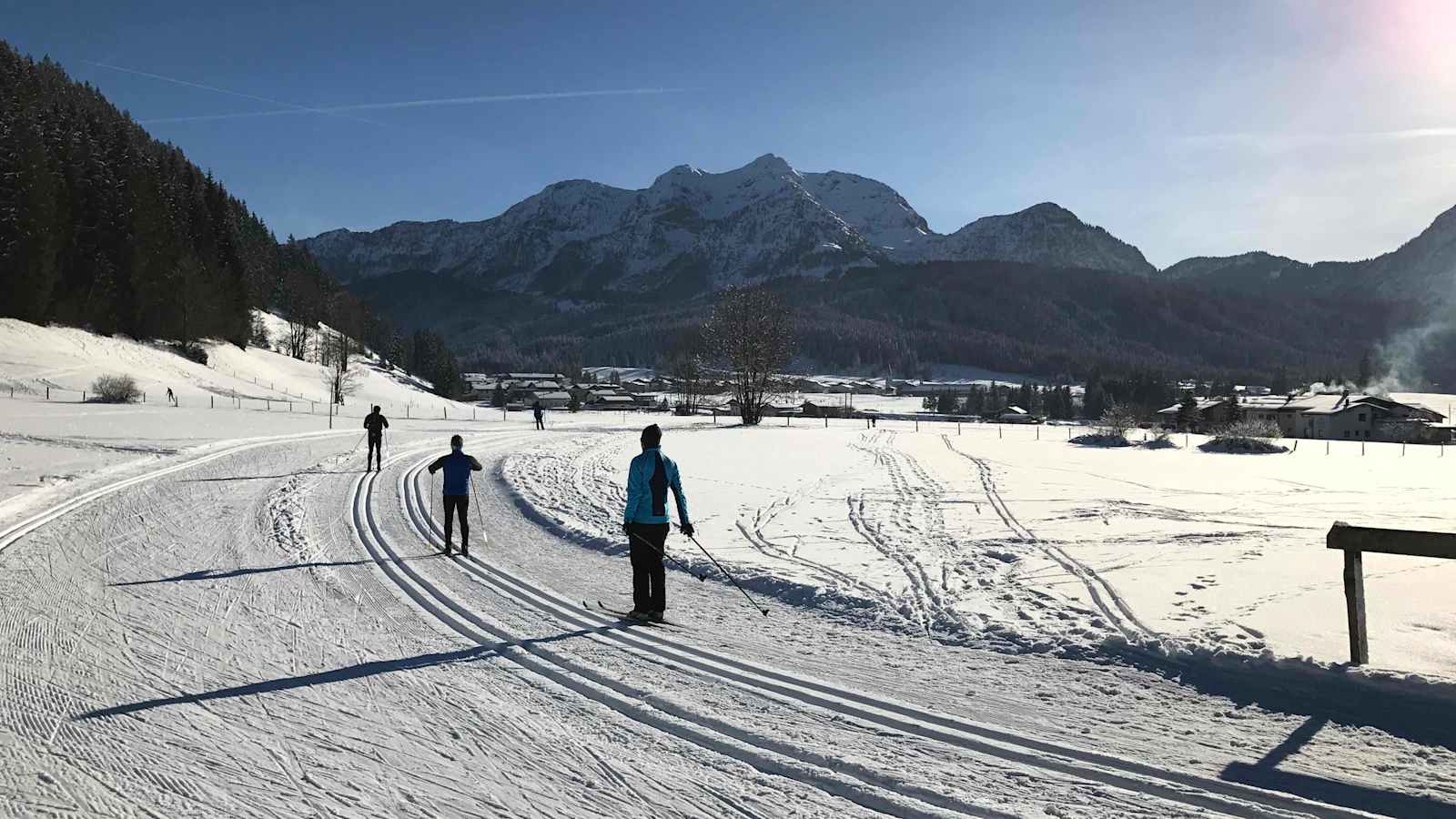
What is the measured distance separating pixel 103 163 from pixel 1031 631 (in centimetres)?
8185

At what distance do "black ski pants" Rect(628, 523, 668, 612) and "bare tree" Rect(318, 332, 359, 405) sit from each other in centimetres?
5733

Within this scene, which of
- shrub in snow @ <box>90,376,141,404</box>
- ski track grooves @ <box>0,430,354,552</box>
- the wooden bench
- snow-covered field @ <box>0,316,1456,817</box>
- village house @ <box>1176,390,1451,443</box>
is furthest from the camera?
village house @ <box>1176,390,1451,443</box>

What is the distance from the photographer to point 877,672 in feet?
20.6

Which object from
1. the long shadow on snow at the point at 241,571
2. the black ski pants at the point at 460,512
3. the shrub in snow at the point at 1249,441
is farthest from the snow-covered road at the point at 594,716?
the shrub in snow at the point at 1249,441

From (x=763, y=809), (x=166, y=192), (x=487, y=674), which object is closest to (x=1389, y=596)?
(x=763, y=809)

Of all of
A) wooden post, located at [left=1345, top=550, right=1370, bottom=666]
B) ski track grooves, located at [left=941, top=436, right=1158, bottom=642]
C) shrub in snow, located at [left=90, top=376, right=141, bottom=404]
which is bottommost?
ski track grooves, located at [left=941, top=436, right=1158, bottom=642]

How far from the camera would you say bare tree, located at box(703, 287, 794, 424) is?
49875 millimetres

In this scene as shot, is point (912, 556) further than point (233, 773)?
Yes

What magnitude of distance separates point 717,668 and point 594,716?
1.26 meters

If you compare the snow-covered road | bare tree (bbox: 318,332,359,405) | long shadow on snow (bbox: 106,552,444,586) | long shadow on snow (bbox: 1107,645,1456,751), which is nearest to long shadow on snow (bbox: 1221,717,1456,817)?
the snow-covered road

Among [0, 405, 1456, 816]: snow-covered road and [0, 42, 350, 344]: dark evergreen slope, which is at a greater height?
[0, 42, 350, 344]: dark evergreen slope

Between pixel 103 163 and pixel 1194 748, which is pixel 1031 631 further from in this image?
pixel 103 163

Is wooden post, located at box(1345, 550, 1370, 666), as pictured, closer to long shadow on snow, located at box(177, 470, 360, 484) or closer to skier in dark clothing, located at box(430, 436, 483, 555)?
skier in dark clothing, located at box(430, 436, 483, 555)

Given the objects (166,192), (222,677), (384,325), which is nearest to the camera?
(222,677)
